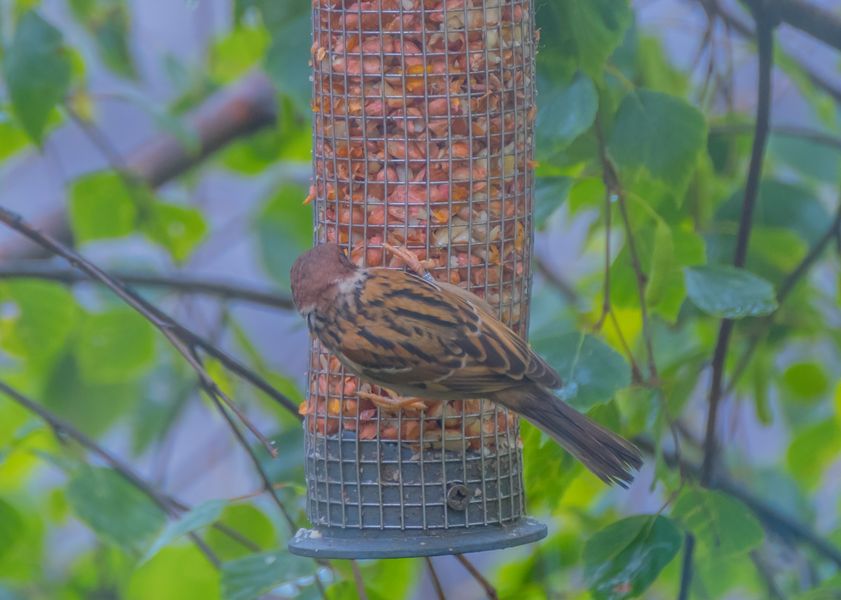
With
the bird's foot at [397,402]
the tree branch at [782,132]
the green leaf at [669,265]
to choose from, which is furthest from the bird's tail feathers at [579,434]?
the tree branch at [782,132]

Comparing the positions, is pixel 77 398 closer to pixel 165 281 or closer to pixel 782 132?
pixel 165 281

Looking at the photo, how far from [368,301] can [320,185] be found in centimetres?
38

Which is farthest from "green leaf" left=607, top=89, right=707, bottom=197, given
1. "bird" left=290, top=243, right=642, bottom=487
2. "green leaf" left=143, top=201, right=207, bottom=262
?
"green leaf" left=143, top=201, right=207, bottom=262

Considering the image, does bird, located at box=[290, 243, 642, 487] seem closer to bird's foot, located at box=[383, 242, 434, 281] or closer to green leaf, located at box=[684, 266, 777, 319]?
bird's foot, located at box=[383, 242, 434, 281]

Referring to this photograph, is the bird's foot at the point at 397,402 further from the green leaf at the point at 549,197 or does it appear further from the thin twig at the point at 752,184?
the thin twig at the point at 752,184

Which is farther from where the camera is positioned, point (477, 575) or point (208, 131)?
point (208, 131)

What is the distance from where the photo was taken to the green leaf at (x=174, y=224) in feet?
14.3

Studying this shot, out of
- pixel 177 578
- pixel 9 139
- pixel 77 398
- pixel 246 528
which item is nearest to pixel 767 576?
pixel 246 528

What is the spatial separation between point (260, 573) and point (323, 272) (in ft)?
2.44

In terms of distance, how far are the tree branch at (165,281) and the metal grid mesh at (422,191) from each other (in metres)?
0.93

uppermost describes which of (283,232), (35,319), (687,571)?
(283,232)

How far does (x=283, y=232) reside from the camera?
4879 mm

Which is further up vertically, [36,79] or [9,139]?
[36,79]

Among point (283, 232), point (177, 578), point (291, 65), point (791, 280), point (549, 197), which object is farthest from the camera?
point (283, 232)
